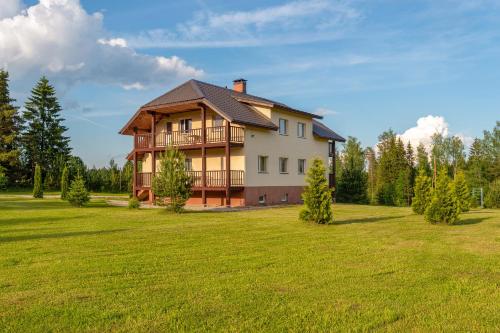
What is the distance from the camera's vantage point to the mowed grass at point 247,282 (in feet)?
14.7

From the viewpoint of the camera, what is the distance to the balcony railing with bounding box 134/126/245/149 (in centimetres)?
2400

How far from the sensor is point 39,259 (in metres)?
7.64

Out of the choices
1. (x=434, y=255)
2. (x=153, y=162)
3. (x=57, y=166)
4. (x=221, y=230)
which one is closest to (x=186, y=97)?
(x=153, y=162)

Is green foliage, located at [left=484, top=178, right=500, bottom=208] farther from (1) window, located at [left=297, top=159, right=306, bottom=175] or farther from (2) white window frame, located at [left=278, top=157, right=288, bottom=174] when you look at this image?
(2) white window frame, located at [left=278, top=157, right=288, bottom=174]

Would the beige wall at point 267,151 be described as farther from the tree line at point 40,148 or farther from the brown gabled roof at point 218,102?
the tree line at point 40,148

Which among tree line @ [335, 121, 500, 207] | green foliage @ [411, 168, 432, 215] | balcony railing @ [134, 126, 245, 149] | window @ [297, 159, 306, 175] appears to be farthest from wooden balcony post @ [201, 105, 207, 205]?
tree line @ [335, 121, 500, 207]

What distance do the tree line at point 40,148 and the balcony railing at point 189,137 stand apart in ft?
54.4

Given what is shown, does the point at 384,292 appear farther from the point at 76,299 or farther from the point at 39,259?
the point at 39,259

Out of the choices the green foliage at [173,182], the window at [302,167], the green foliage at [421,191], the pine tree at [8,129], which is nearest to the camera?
the green foliage at [421,191]

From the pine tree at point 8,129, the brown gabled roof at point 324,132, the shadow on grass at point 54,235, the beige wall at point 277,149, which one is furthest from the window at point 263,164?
the pine tree at point 8,129

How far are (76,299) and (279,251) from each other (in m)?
4.26

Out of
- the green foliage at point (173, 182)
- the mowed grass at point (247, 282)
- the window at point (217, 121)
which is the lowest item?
the mowed grass at point (247, 282)

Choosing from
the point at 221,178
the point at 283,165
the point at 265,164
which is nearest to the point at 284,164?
the point at 283,165

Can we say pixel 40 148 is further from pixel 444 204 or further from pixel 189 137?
pixel 444 204
